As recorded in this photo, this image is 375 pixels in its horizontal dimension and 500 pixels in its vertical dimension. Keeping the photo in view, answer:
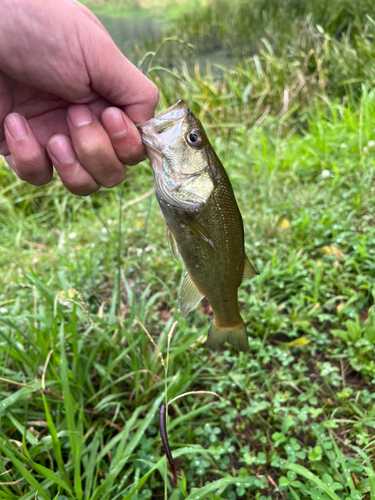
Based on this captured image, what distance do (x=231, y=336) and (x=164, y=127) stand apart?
0.98 metres

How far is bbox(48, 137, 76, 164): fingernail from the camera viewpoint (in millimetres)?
1445

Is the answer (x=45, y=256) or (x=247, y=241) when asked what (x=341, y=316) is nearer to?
(x=247, y=241)

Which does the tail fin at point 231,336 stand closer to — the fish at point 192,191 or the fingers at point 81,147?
the fish at point 192,191

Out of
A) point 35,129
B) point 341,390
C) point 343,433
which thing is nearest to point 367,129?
point 341,390

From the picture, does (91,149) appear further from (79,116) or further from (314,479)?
(314,479)

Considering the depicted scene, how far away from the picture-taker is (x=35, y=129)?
1.63 meters

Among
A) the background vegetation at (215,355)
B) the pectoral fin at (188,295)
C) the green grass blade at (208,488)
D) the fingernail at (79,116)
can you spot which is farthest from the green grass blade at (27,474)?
→ the fingernail at (79,116)

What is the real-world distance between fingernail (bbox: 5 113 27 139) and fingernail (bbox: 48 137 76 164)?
0.12m

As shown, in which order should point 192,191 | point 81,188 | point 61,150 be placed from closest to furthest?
point 192,191 < point 61,150 < point 81,188

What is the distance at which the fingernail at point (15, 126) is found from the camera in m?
1.38

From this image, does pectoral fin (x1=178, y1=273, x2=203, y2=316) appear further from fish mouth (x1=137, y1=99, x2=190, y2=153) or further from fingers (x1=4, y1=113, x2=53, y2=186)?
fingers (x1=4, y1=113, x2=53, y2=186)

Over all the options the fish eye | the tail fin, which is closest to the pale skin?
the fish eye

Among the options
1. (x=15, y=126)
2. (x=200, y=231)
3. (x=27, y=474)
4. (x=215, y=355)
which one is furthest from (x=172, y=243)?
(x=27, y=474)

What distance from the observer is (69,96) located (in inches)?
56.1
